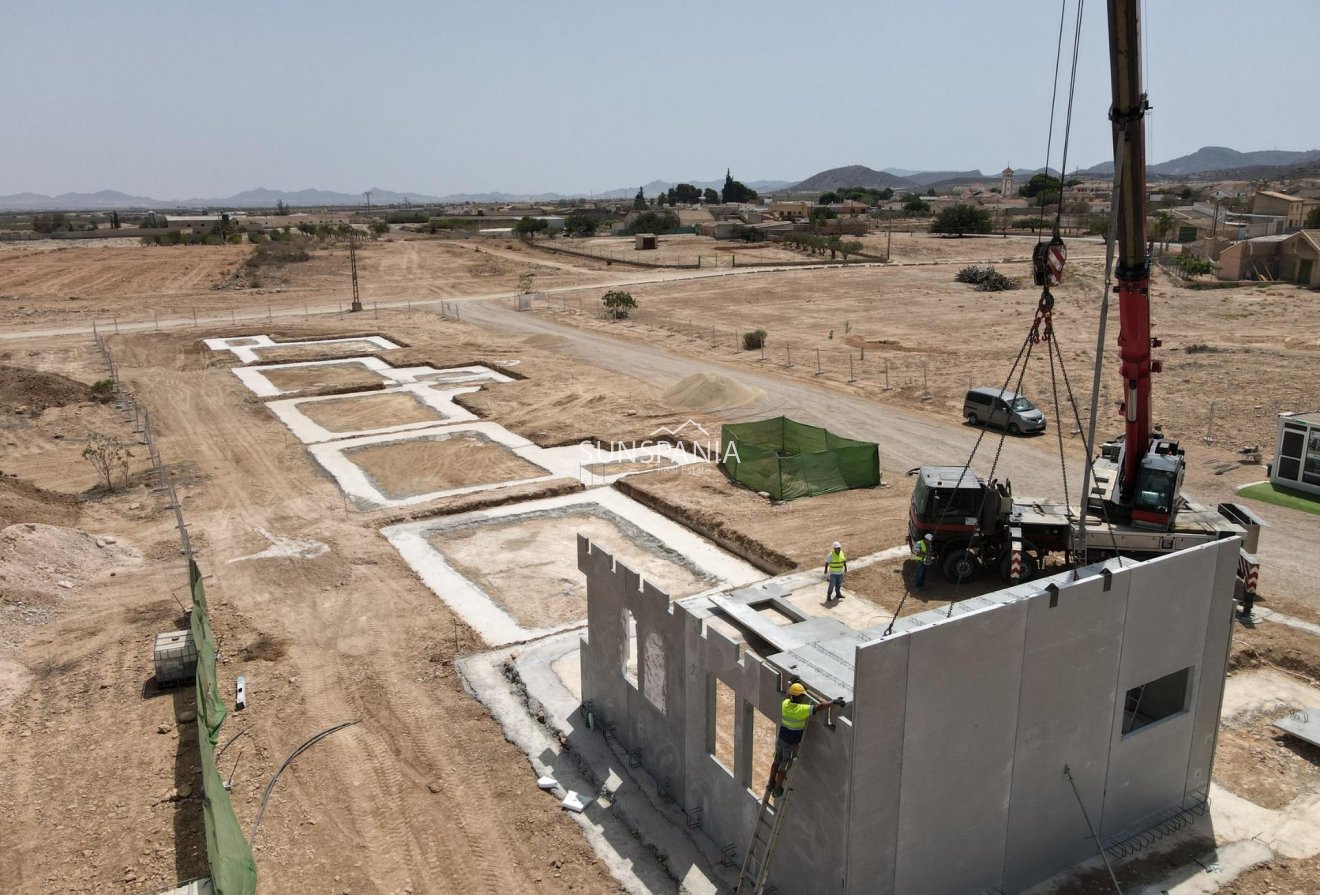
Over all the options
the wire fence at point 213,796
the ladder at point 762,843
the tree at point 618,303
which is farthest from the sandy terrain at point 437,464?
the tree at point 618,303

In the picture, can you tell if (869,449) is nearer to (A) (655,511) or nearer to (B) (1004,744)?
(A) (655,511)

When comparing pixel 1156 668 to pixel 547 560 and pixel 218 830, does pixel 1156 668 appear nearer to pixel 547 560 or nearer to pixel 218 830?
pixel 218 830

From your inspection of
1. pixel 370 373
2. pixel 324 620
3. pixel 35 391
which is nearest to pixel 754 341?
pixel 370 373

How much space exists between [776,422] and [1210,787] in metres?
15.6

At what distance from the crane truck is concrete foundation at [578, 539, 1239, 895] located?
3643mm

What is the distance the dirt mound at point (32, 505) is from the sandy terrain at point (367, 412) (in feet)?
29.9

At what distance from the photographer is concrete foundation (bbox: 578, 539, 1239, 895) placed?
8516 mm

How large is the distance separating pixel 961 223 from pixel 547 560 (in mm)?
109801

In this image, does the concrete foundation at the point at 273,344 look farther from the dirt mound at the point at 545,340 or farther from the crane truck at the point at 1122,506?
the crane truck at the point at 1122,506

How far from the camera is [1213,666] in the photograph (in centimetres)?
1073

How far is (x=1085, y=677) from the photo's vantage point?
966cm

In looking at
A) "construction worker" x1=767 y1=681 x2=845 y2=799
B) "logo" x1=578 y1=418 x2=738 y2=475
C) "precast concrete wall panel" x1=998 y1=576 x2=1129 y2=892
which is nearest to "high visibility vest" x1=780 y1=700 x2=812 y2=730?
"construction worker" x1=767 y1=681 x2=845 y2=799

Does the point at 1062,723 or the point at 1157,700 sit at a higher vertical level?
the point at 1062,723

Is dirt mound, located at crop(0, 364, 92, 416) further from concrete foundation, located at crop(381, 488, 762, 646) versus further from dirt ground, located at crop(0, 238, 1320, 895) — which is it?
concrete foundation, located at crop(381, 488, 762, 646)
